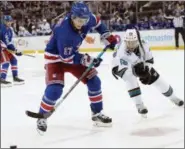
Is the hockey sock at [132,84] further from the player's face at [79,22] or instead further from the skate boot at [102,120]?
the player's face at [79,22]

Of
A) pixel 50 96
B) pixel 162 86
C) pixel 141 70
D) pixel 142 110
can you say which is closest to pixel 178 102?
pixel 162 86

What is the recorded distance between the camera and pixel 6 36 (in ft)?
16.3

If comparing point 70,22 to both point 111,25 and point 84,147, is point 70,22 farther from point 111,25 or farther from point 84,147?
point 111,25

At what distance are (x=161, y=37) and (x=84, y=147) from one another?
7.16 metres

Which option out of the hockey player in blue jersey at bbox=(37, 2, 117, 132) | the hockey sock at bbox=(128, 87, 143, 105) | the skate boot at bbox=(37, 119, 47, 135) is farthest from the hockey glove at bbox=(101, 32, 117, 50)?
the skate boot at bbox=(37, 119, 47, 135)

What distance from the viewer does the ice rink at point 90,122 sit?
2.57m

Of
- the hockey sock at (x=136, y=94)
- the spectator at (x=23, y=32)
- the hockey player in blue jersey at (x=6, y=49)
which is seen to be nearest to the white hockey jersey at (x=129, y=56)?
the hockey sock at (x=136, y=94)

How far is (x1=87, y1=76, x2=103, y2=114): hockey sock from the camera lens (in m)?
2.90

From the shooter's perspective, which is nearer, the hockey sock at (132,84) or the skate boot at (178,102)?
the hockey sock at (132,84)

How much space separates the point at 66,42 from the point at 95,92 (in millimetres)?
459

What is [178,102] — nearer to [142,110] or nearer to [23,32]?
[142,110]

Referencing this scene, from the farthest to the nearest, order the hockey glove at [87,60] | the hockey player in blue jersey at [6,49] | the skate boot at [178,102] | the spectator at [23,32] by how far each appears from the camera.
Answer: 1. the spectator at [23,32]
2. the hockey player in blue jersey at [6,49]
3. the skate boot at [178,102]
4. the hockey glove at [87,60]

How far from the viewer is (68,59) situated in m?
2.73

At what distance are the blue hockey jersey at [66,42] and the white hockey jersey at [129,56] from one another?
327 millimetres
